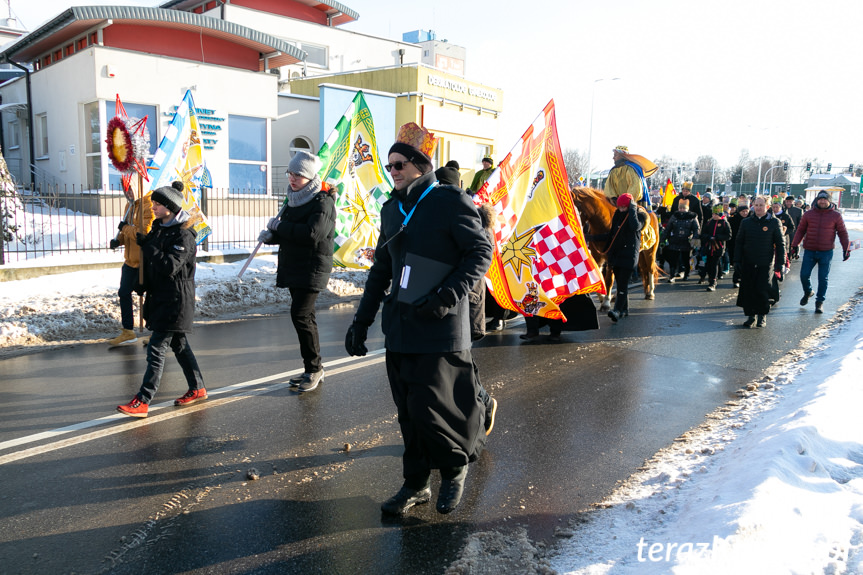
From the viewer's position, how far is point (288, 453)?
4191 mm

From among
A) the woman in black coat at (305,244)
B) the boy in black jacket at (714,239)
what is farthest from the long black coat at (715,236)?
the woman in black coat at (305,244)

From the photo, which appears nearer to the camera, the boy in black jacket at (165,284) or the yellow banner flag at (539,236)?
the boy in black jacket at (165,284)

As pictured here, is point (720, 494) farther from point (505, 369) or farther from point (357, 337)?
point (505, 369)

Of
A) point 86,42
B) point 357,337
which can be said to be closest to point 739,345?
point 357,337

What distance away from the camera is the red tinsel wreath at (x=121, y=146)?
6.24m

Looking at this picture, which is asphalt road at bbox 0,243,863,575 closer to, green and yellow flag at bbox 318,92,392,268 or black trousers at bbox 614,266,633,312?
black trousers at bbox 614,266,633,312

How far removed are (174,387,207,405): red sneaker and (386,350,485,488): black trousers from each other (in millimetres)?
2412

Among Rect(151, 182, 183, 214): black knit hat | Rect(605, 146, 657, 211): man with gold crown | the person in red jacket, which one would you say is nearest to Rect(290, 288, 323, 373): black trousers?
Rect(151, 182, 183, 214): black knit hat

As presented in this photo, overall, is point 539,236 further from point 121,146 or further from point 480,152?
point 480,152

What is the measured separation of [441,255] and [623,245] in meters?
6.84

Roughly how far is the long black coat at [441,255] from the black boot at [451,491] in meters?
0.71

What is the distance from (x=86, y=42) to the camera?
17.1 meters

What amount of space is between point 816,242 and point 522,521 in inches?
377

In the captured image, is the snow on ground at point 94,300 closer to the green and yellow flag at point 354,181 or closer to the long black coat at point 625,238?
the green and yellow flag at point 354,181
